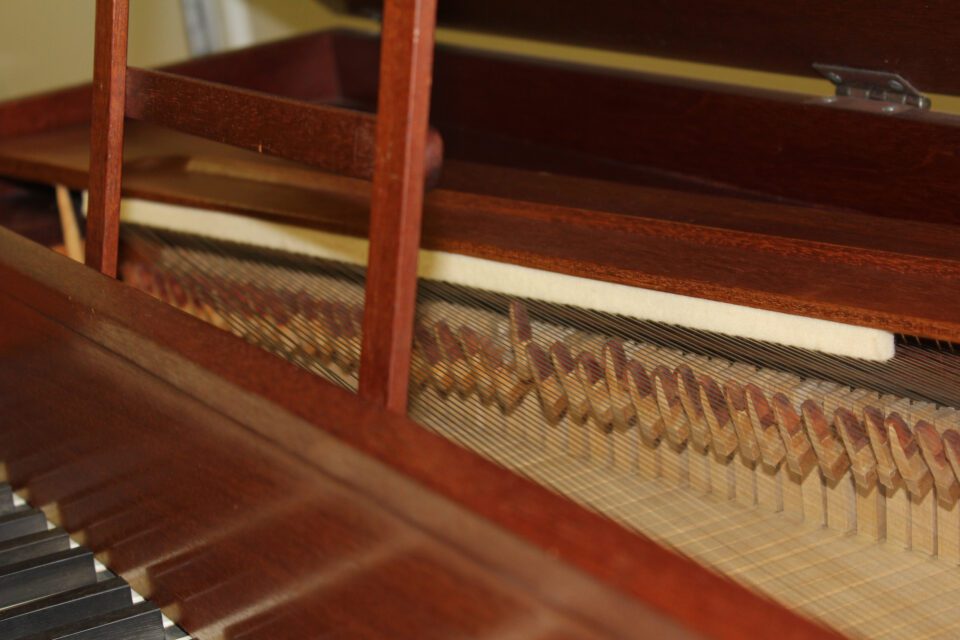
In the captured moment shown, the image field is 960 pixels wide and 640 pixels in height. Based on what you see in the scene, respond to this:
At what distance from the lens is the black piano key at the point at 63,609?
1.51 metres

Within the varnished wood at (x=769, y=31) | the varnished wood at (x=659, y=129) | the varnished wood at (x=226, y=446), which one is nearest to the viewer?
the varnished wood at (x=226, y=446)

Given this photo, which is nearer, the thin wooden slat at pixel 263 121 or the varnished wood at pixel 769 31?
the thin wooden slat at pixel 263 121

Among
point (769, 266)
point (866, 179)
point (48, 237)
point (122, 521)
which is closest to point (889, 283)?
point (769, 266)

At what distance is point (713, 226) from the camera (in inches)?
75.2

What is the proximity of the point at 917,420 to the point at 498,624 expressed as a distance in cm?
77

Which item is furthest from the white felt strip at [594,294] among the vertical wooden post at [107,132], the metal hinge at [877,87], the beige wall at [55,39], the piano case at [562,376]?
the beige wall at [55,39]

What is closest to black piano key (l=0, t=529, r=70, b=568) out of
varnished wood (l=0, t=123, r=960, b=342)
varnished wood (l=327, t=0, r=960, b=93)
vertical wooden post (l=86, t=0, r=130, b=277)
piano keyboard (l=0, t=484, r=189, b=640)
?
piano keyboard (l=0, t=484, r=189, b=640)

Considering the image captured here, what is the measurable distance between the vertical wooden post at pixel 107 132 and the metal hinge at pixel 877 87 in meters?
1.25

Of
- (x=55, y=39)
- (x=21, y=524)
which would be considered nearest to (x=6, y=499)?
(x=21, y=524)

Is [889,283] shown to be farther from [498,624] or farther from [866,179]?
[498,624]

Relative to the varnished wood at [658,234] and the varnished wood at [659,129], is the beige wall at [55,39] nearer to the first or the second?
the varnished wood at [659,129]

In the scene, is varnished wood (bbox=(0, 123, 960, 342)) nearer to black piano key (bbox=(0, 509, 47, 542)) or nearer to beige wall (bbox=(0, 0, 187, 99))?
black piano key (bbox=(0, 509, 47, 542))

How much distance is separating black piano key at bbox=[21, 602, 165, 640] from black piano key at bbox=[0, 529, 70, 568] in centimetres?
19

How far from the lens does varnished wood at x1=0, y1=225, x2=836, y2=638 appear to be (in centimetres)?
93
